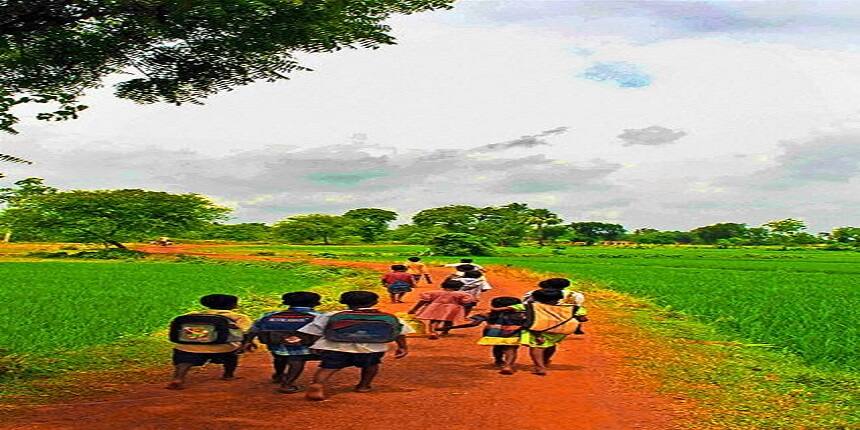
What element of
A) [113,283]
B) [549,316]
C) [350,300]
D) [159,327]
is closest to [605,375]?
[549,316]

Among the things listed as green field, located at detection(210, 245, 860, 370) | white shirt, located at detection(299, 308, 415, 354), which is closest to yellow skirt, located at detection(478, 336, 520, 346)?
white shirt, located at detection(299, 308, 415, 354)

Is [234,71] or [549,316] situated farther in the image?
[549,316]

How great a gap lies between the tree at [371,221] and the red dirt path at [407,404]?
314ft

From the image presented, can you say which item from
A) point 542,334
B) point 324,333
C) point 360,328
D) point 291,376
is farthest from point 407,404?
point 542,334

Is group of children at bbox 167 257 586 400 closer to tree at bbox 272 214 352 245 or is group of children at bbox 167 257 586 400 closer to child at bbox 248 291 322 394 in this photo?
child at bbox 248 291 322 394

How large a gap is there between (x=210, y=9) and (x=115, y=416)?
4.16 metres

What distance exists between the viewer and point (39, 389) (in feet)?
33.3

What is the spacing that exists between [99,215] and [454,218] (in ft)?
141

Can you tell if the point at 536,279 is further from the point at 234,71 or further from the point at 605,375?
the point at 234,71

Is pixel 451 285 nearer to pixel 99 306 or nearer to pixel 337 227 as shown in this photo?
pixel 99 306

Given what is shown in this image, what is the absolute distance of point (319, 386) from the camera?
910cm

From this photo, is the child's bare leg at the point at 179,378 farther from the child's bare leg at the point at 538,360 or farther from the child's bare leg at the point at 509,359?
the child's bare leg at the point at 538,360

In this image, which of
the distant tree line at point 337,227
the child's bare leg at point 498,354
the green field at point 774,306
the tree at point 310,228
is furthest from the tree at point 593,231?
the child's bare leg at point 498,354

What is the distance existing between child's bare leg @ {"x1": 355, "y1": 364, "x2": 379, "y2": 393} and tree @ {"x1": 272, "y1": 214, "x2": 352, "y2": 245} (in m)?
92.4
